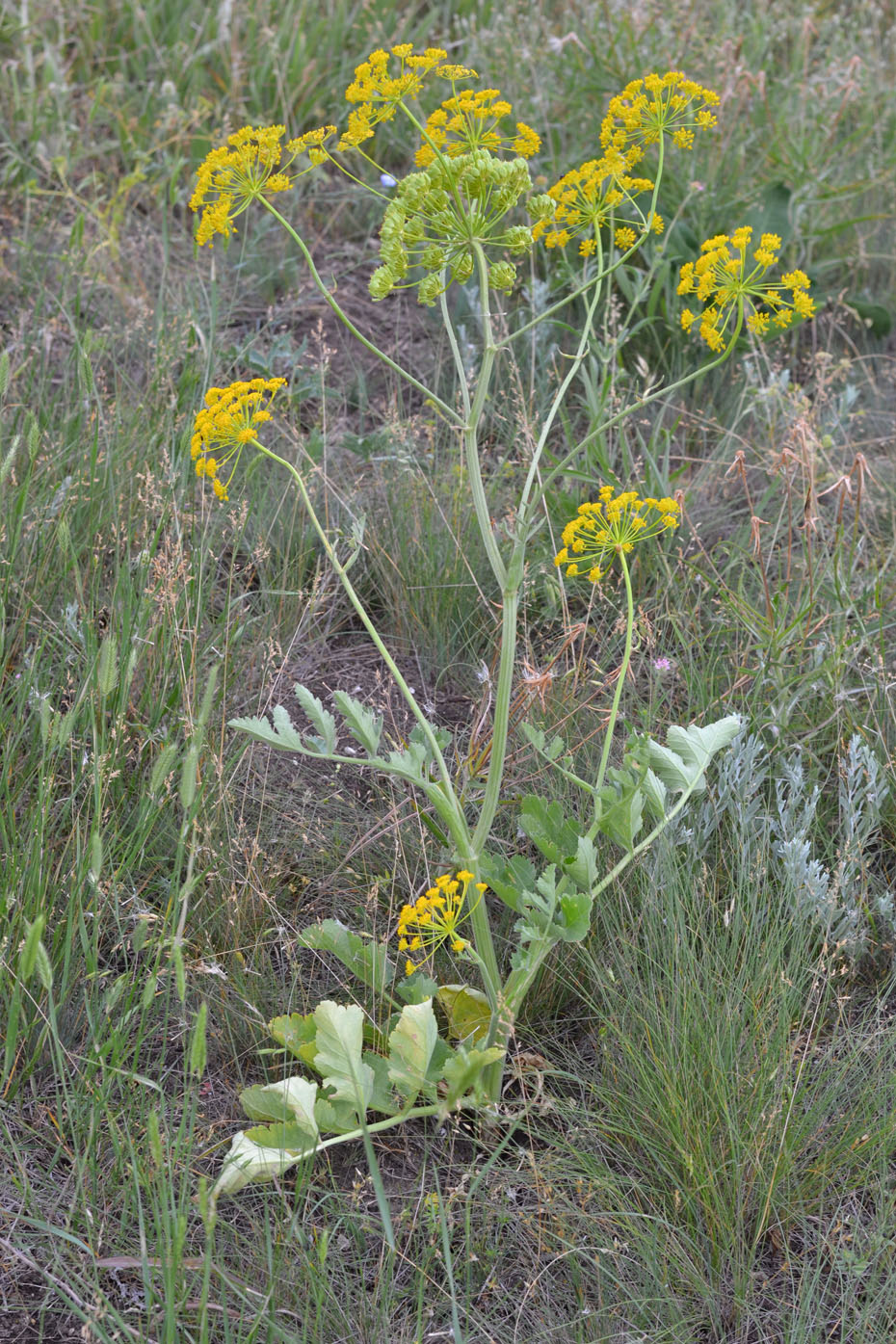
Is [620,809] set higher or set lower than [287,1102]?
higher

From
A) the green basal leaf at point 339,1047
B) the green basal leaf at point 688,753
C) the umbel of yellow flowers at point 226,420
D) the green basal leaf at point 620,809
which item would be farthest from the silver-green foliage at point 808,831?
the umbel of yellow flowers at point 226,420

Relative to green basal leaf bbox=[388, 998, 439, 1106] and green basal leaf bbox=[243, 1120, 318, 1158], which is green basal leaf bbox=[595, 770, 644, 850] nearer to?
green basal leaf bbox=[388, 998, 439, 1106]

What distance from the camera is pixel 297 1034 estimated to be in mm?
A: 1521

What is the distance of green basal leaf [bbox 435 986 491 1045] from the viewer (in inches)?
64.4

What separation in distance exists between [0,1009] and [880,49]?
455 centimetres

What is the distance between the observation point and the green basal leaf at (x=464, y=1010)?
163cm

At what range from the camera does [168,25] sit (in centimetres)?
394

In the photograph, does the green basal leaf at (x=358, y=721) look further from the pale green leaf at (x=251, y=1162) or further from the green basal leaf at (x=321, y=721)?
the pale green leaf at (x=251, y=1162)

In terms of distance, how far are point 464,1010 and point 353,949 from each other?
19 centimetres

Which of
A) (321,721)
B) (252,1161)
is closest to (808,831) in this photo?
(321,721)

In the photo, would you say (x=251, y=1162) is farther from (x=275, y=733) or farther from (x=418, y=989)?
(x=275, y=733)

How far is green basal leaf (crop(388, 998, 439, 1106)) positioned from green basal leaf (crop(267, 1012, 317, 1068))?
0.36 feet

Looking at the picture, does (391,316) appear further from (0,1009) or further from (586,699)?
(0,1009)

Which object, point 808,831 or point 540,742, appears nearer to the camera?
point 540,742
